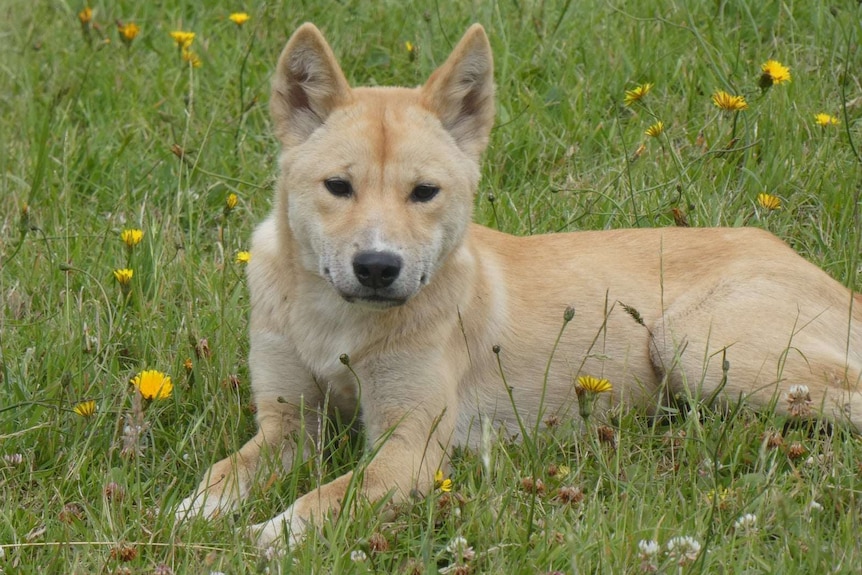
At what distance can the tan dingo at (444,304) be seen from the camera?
4.05 m

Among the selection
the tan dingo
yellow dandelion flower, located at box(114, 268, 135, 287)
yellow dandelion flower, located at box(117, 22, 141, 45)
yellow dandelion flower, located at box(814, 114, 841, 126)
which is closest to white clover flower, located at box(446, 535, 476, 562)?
the tan dingo

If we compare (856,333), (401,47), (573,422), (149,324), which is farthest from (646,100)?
(149,324)

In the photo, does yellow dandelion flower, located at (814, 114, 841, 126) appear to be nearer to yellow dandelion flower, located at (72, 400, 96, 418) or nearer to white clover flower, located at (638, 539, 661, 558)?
white clover flower, located at (638, 539, 661, 558)

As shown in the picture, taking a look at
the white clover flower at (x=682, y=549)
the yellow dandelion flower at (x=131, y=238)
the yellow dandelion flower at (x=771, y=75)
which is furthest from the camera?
the yellow dandelion flower at (x=771, y=75)

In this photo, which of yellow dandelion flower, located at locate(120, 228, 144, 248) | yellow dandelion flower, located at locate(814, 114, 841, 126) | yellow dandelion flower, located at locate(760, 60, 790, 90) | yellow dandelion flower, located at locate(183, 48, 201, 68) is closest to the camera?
yellow dandelion flower, located at locate(120, 228, 144, 248)

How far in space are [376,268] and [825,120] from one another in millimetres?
2974

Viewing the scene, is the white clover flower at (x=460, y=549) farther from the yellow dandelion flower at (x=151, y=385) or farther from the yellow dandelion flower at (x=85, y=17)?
the yellow dandelion flower at (x=85, y=17)

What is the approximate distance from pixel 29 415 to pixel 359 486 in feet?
4.17

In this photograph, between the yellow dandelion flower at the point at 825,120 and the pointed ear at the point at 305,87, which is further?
the yellow dandelion flower at the point at 825,120

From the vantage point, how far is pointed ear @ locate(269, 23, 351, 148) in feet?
14.0

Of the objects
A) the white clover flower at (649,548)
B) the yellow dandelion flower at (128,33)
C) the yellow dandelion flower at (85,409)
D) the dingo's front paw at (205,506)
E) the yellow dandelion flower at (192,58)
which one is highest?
the yellow dandelion flower at (128,33)

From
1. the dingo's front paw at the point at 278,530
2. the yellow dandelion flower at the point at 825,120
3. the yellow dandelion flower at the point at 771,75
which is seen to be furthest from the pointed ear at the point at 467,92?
the yellow dandelion flower at the point at 825,120

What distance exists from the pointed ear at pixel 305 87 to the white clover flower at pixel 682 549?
197cm

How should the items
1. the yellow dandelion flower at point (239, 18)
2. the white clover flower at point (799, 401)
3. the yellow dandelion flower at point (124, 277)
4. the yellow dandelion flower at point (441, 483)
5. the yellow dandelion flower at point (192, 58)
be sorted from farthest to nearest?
the yellow dandelion flower at point (239, 18) → the yellow dandelion flower at point (192, 58) → the yellow dandelion flower at point (124, 277) → the white clover flower at point (799, 401) → the yellow dandelion flower at point (441, 483)
